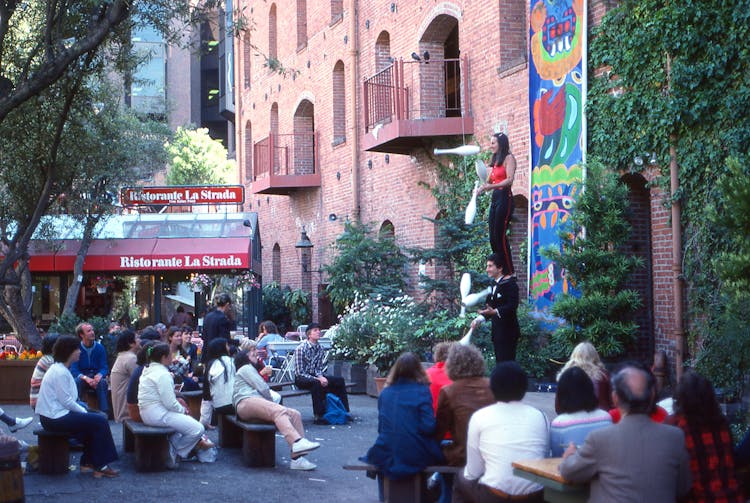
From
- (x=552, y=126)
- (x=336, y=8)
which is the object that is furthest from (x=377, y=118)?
(x=336, y=8)

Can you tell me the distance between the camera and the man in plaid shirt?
13.9 meters

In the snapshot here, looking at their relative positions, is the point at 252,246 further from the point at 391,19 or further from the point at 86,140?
the point at 86,140

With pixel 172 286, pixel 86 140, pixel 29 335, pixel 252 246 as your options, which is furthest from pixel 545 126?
pixel 172 286

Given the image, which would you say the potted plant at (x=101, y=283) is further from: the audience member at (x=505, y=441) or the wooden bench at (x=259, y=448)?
the audience member at (x=505, y=441)

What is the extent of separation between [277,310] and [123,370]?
1714 cm

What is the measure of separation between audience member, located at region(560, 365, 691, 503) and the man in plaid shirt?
870cm

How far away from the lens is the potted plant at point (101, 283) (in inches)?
1063

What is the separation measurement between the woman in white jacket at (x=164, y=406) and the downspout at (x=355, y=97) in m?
13.9

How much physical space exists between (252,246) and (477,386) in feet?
61.9

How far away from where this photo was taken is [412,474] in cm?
752

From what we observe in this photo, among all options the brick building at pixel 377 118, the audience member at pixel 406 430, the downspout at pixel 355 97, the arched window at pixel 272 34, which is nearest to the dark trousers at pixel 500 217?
the brick building at pixel 377 118

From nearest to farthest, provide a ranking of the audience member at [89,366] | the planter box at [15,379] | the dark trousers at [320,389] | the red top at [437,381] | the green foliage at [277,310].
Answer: the red top at [437,381]
the audience member at [89,366]
the dark trousers at [320,389]
the planter box at [15,379]
the green foliage at [277,310]

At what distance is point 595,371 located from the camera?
7.45 metres

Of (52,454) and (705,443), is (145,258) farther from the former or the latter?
(705,443)
